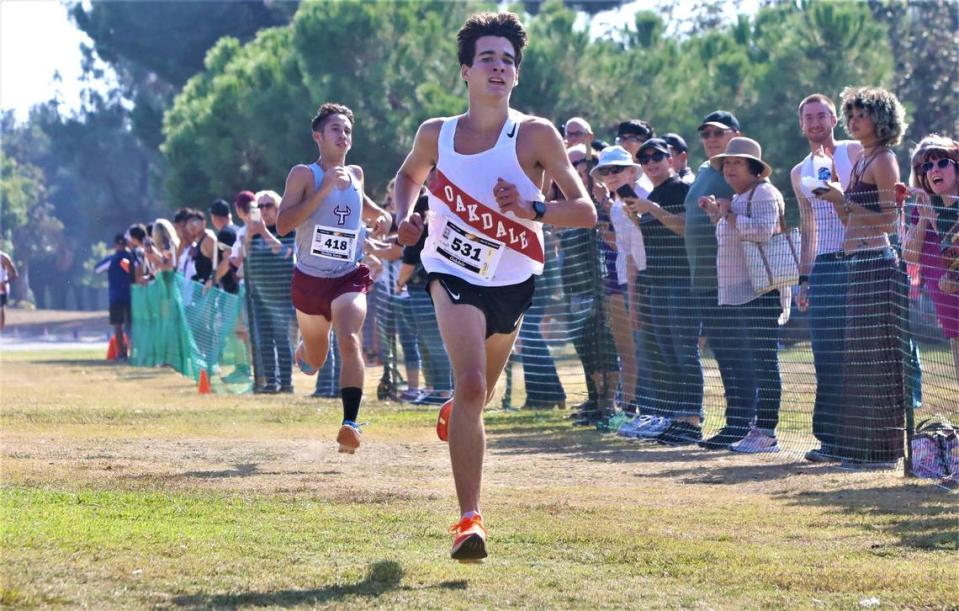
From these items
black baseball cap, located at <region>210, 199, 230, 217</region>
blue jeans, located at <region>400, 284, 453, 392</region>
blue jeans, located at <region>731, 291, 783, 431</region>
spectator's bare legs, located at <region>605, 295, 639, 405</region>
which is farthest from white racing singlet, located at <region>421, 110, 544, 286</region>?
black baseball cap, located at <region>210, 199, 230, 217</region>

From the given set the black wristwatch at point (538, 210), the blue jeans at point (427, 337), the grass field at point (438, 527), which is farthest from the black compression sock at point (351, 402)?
the blue jeans at point (427, 337)

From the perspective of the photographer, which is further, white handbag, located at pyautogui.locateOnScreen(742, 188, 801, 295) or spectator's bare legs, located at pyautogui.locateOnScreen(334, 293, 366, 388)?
white handbag, located at pyautogui.locateOnScreen(742, 188, 801, 295)

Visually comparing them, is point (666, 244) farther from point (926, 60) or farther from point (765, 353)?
point (926, 60)

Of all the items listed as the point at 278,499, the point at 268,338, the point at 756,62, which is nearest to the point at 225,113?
the point at 756,62

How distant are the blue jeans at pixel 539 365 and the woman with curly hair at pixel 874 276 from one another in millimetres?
5313

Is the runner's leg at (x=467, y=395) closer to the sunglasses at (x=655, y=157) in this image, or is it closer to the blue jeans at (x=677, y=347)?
the blue jeans at (x=677, y=347)

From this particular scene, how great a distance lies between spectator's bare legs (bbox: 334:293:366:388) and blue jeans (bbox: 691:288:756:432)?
2510 millimetres

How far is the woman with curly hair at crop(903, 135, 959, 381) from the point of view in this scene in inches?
347

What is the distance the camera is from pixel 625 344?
495 inches

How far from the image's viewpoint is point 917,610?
5477 mm

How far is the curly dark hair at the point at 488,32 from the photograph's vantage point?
22.7 ft

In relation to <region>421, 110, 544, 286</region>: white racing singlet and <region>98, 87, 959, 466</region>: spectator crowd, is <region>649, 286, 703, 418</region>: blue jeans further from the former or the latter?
<region>421, 110, 544, 286</region>: white racing singlet

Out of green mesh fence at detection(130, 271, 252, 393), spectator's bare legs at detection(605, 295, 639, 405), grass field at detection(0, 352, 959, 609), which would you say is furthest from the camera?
green mesh fence at detection(130, 271, 252, 393)

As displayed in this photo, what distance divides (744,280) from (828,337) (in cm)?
96
